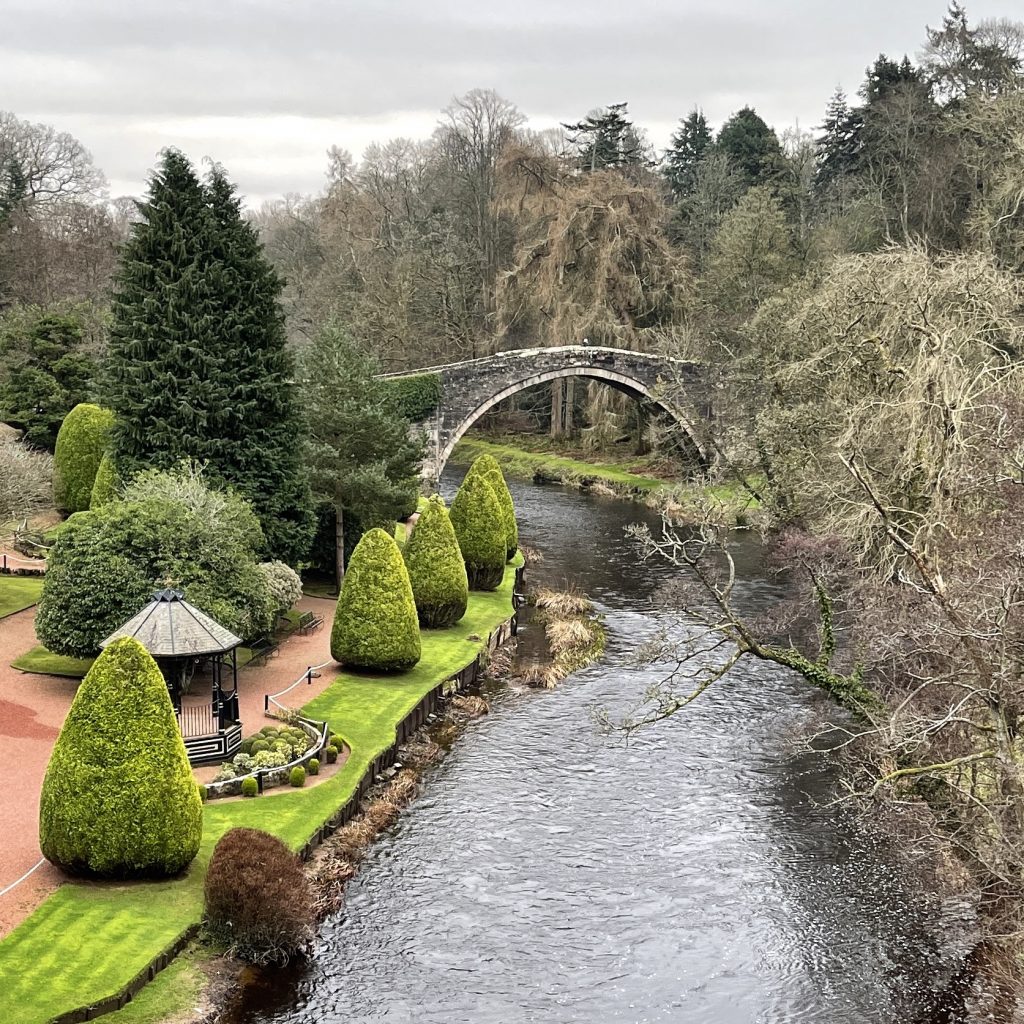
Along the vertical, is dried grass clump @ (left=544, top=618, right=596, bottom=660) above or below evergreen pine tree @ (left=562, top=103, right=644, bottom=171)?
below

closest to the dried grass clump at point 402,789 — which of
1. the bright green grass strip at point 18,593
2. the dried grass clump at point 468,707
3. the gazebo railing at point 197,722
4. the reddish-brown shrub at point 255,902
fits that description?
the gazebo railing at point 197,722

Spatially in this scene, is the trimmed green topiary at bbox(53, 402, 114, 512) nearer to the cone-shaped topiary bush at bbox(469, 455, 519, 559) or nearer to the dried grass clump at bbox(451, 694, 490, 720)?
the cone-shaped topiary bush at bbox(469, 455, 519, 559)

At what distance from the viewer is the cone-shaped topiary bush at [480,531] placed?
126 feet

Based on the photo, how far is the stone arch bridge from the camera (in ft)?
180

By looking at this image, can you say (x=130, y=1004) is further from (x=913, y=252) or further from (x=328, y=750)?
(x=913, y=252)

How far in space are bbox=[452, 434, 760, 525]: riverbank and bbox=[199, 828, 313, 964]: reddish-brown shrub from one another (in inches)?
1358

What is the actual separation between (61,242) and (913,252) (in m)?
52.9

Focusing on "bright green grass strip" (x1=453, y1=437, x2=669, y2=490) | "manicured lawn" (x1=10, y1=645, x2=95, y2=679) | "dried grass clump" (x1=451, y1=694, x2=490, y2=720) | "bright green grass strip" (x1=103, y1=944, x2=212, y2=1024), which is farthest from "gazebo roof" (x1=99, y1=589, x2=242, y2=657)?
"bright green grass strip" (x1=453, y1=437, x2=669, y2=490)

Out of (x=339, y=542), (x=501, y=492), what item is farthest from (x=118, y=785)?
(x=501, y=492)

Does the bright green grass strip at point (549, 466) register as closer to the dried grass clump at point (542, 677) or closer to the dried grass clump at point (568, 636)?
the dried grass clump at point (568, 636)

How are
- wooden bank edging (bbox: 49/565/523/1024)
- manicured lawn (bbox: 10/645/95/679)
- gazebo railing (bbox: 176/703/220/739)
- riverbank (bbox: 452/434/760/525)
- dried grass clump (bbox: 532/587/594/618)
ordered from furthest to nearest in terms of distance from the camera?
riverbank (bbox: 452/434/760/525), dried grass clump (bbox: 532/587/594/618), manicured lawn (bbox: 10/645/95/679), gazebo railing (bbox: 176/703/220/739), wooden bank edging (bbox: 49/565/523/1024)

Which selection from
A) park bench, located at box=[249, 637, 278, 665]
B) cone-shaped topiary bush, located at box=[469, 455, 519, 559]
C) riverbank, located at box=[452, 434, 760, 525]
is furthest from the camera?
riverbank, located at box=[452, 434, 760, 525]

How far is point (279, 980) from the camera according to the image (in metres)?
17.0

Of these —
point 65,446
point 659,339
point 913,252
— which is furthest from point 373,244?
point 913,252
